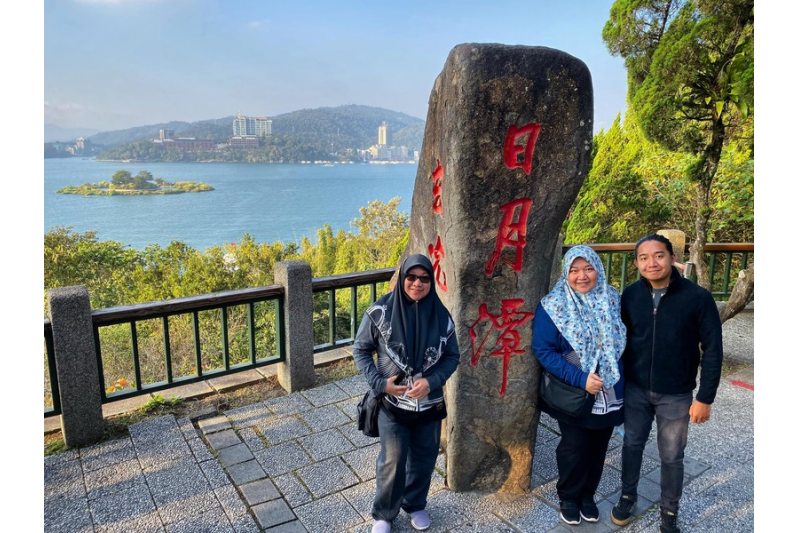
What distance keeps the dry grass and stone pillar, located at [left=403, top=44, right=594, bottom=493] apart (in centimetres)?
207

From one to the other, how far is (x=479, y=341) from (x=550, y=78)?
58.5 inches

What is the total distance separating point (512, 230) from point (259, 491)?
2.24m

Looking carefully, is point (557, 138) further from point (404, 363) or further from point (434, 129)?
point (404, 363)

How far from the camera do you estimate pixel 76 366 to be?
3629 millimetres

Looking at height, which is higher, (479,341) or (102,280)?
(479,341)

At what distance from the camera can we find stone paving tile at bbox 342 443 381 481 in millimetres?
3416

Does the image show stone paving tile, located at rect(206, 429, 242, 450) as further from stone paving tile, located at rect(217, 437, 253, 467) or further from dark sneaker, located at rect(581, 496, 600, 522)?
dark sneaker, located at rect(581, 496, 600, 522)

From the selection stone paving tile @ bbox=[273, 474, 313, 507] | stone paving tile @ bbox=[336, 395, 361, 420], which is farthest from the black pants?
stone paving tile @ bbox=[336, 395, 361, 420]

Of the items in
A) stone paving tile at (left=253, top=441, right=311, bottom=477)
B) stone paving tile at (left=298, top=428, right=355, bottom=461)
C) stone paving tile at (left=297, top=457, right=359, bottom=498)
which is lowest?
stone paving tile at (left=297, top=457, right=359, bottom=498)

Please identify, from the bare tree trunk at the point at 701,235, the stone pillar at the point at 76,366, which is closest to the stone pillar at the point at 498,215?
the stone pillar at the point at 76,366

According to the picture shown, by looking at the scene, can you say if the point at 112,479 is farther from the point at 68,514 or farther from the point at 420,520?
the point at 420,520

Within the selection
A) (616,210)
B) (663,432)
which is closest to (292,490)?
(663,432)
